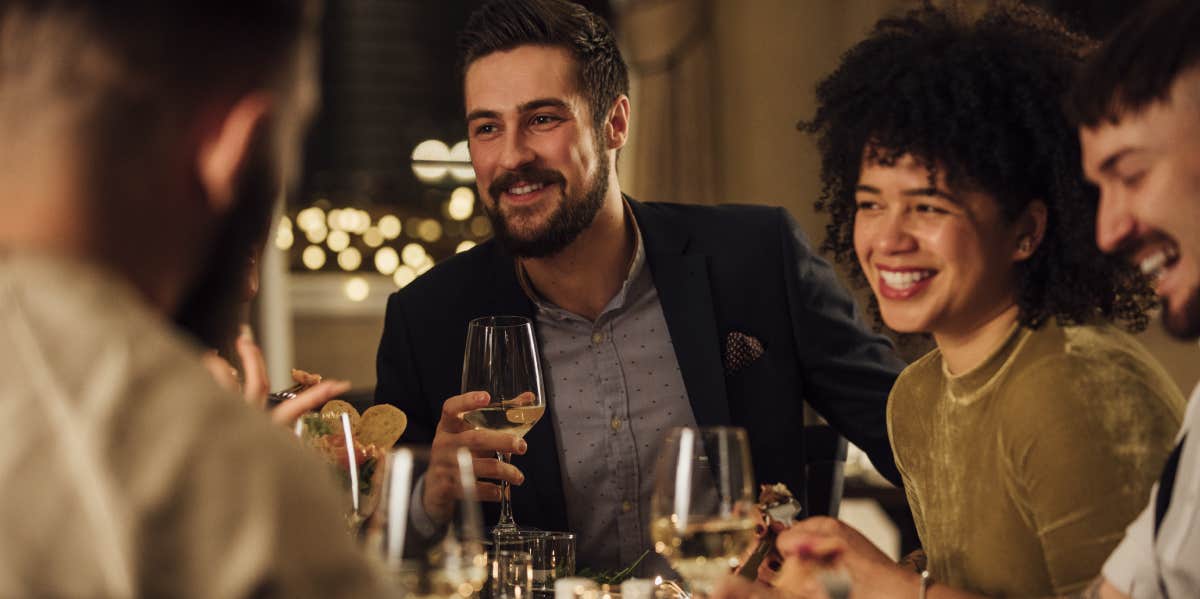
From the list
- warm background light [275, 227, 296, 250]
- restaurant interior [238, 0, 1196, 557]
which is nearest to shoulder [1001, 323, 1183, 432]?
restaurant interior [238, 0, 1196, 557]

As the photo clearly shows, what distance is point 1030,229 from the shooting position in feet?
5.30

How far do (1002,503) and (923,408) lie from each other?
0.28m

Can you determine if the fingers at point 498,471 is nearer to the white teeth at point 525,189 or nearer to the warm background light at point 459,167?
the white teeth at point 525,189

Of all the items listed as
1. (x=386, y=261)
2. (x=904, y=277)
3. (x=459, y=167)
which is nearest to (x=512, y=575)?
(x=904, y=277)

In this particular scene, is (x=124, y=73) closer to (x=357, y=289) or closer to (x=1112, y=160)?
(x=1112, y=160)

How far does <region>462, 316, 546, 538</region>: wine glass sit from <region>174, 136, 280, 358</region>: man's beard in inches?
41.1

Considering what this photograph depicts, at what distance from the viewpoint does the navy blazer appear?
99.0 inches

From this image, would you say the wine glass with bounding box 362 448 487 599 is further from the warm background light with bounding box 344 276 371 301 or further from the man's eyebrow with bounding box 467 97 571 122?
the warm background light with bounding box 344 276 371 301

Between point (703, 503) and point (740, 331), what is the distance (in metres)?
1.32

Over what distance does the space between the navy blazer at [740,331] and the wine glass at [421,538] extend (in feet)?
4.68

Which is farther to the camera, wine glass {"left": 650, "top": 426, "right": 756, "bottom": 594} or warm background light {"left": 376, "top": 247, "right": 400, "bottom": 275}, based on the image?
warm background light {"left": 376, "top": 247, "right": 400, "bottom": 275}

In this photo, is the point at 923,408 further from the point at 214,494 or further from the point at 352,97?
the point at 352,97

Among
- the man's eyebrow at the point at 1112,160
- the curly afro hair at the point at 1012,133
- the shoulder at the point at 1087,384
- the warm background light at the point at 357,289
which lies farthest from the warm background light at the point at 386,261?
the man's eyebrow at the point at 1112,160

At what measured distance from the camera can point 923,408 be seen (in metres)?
1.80
